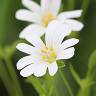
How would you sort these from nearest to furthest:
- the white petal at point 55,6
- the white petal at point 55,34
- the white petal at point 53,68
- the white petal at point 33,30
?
1. the white petal at point 53,68
2. the white petal at point 55,34
3. the white petal at point 33,30
4. the white petal at point 55,6

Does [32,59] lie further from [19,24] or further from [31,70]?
[19,24]

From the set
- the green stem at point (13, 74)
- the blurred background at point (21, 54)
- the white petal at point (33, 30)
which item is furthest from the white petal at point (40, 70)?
the green stem at point (13, 74)

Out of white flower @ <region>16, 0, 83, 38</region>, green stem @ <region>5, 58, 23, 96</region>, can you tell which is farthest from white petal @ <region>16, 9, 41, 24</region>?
green stem @ <region>5, 58, 23, 96</region>

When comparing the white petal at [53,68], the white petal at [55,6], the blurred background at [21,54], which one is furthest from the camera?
the blurred background at [21,54]

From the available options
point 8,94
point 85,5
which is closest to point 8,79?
point 8,94

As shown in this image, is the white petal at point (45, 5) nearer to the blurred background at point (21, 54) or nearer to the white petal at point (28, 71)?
the blurred background at point (21, 54)

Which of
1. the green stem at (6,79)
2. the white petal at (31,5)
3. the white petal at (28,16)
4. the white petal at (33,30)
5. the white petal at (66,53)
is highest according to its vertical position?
the white petal at (31,5)

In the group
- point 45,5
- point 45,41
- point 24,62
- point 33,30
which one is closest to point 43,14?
point 45,5
